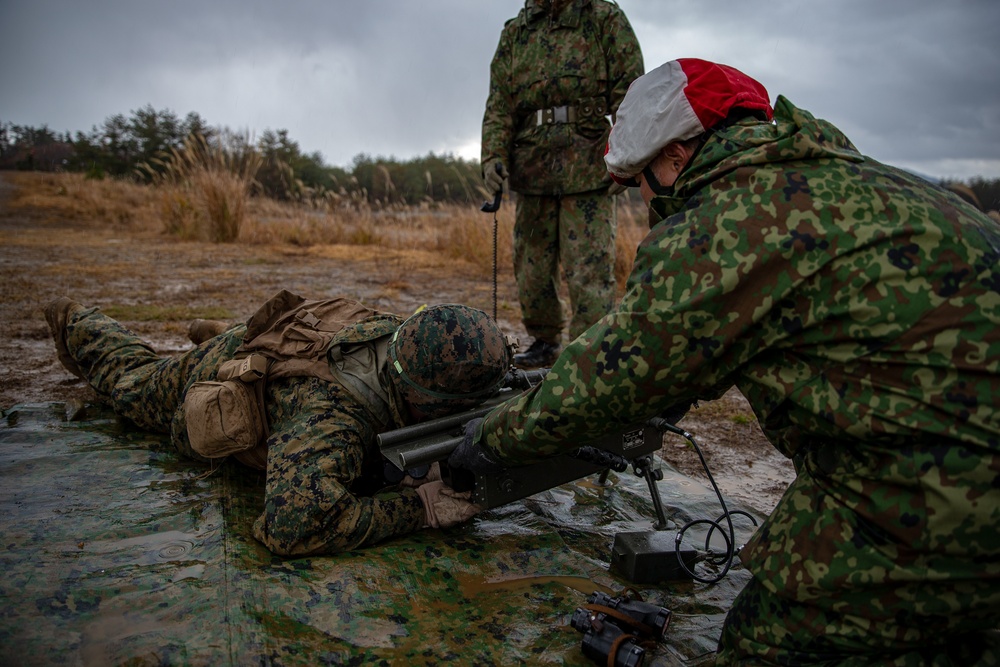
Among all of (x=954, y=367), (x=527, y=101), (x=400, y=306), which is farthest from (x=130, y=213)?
(x=954, y=367)

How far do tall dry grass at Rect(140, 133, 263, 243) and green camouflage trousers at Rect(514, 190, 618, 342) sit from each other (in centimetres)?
797

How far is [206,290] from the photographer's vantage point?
8188 millimetres

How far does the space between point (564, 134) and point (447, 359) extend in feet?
10.5

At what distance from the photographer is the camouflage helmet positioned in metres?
2.82

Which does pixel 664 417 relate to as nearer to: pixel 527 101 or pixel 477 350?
pixel 477 350

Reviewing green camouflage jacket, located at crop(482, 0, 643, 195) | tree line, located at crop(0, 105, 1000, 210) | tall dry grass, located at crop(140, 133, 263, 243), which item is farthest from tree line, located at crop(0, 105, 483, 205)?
green camouflage jacket, located at crop(482, 0, 643, 195)

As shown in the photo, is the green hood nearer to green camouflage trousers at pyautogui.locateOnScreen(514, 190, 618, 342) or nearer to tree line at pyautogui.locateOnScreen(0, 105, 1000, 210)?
green camouflage trousers at pyautogui.locateOnScreen(514, 190, 618, 342)

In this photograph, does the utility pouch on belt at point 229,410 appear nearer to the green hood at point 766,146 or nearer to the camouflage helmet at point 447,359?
the camouflage helmet at point 447,359

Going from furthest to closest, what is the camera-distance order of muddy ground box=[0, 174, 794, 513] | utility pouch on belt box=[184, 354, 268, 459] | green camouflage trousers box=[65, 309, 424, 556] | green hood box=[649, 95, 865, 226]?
muddy ground box=[0, 174, 794, 513]
utility pouch on belt box=[184, 354, 268, 459]
green camouflage trousers box=[65, 309, 424, 556]
green hood box=[649, 95, 865, 226]

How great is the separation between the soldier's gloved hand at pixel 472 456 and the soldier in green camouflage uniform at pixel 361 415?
0.33 metres

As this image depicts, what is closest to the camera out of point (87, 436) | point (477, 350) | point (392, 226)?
point (477, 350)

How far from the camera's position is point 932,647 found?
1834 mm

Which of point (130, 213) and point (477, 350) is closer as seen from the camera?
point (477, 350)

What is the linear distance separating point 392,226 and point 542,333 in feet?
28.9
